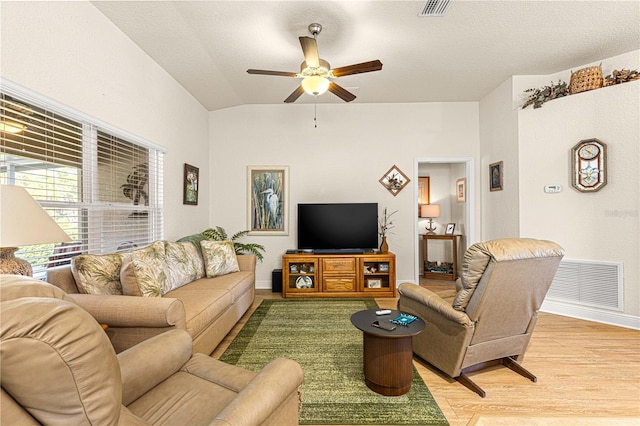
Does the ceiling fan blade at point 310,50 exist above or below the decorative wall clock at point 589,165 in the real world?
above

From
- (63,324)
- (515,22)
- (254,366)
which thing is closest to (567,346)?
(254,366)

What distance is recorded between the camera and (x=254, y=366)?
2451 mm

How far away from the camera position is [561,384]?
2.19 m

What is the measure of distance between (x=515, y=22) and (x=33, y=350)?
12.8 ft

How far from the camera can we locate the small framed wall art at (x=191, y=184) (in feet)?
13.7

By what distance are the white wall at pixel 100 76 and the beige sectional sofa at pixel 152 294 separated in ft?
3.12

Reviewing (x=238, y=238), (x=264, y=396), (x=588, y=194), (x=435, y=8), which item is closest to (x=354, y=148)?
(x=238, y=238)

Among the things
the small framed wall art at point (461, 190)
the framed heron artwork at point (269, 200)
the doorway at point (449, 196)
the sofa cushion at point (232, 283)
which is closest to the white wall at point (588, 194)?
the doorway at point (449, 196)

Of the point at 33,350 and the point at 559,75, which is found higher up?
the point at 559,75

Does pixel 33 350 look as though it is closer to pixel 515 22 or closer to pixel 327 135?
pixel 515 22

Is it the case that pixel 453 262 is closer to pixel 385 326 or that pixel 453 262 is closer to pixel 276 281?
pixel 276 281

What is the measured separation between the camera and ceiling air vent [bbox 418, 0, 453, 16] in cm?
255

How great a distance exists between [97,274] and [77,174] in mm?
875

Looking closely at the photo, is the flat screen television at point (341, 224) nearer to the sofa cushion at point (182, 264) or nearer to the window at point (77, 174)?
the sofa cushion at point (182, 264)
